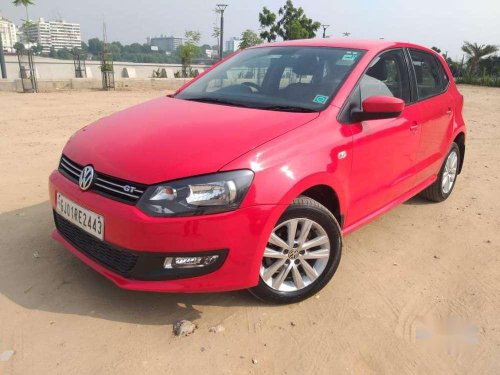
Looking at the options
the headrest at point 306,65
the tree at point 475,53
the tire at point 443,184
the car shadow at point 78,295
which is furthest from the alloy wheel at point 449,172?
the tree at point 475,53

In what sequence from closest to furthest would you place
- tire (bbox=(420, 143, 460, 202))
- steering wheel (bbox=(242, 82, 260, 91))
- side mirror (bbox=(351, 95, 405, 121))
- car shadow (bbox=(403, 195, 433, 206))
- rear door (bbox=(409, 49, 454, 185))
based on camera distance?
side mirror (bbox=(351, 95, 405, 121))
steering wheel (bbox=(242, 82, 260, 91))
rear door (bbox=(409, 49, 454, 185))
tire (bbox=(420, 143, 460, 202))
car shadow (bbox=(403, 195, 433, 206))

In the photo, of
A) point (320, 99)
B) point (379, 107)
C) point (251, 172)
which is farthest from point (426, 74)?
point (251, 172)

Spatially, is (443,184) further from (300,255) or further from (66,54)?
(66,54)

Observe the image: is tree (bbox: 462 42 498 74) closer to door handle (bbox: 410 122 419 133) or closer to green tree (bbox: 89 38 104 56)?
green tree (bbox: 89 38 104 56)

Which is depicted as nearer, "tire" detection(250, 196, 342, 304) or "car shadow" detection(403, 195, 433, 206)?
"tire" detection(250, 196, 342, 304)

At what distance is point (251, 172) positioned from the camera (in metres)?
2.32

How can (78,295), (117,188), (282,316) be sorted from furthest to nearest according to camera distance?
(78,295) < (282,316) < (117,188)

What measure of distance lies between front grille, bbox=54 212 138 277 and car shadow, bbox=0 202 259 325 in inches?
11.7

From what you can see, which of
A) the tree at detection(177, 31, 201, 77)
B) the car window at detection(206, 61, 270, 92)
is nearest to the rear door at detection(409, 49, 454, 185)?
the car window at detection(206, 61, 270, 92)

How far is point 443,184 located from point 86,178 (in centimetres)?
361

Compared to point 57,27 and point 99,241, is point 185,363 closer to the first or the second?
point 99,241

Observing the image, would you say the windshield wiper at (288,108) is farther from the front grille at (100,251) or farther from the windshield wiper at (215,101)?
the front grille at (100,251)

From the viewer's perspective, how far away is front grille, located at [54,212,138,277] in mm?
2395

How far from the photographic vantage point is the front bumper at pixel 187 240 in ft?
7.37
